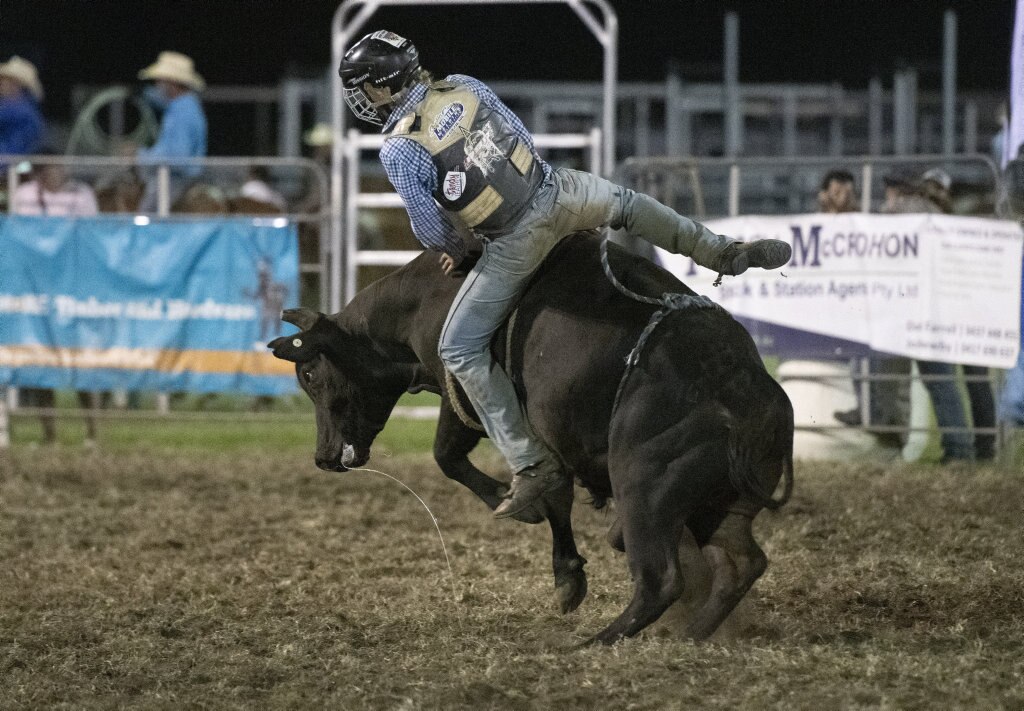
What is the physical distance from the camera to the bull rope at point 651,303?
4758mm

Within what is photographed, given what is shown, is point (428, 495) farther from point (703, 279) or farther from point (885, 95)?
point (885, 95)

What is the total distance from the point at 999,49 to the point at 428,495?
38.3 ft

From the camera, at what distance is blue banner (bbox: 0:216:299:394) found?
10.2 metres

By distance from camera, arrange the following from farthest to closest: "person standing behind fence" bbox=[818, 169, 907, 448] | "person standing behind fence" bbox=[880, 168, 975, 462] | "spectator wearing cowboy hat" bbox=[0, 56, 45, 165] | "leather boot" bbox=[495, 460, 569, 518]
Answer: "spectator wearing cowboy hat" bbox=[0, 56, 45, 165], "person standing behind fence" bbox=[818, 169, 907, 448], "person standing behind fence" bbox=[880, 168, 975, 462], "leather boot" bbox=[495, 460, 569, 518]

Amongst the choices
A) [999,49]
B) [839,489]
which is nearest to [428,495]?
[839,489]

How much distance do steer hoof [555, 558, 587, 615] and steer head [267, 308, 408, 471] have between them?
39.1 inches

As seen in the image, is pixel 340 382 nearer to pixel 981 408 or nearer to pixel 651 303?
pixel 651 303

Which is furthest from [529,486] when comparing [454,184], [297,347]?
[297,347]

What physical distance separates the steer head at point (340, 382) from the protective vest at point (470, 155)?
3.44 ft

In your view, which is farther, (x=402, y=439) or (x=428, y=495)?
(x=402, y=439)

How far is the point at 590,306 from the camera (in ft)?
16.2

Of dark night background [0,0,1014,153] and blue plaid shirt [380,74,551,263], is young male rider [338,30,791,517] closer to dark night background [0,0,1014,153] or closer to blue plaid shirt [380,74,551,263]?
blue plaid shirt [380,74,551,263]

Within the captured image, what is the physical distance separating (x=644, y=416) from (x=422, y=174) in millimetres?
1105

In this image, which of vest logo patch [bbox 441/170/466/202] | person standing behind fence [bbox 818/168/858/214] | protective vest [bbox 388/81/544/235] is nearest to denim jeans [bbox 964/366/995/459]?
person standing behind fence [bbox 818/168/858/214]
